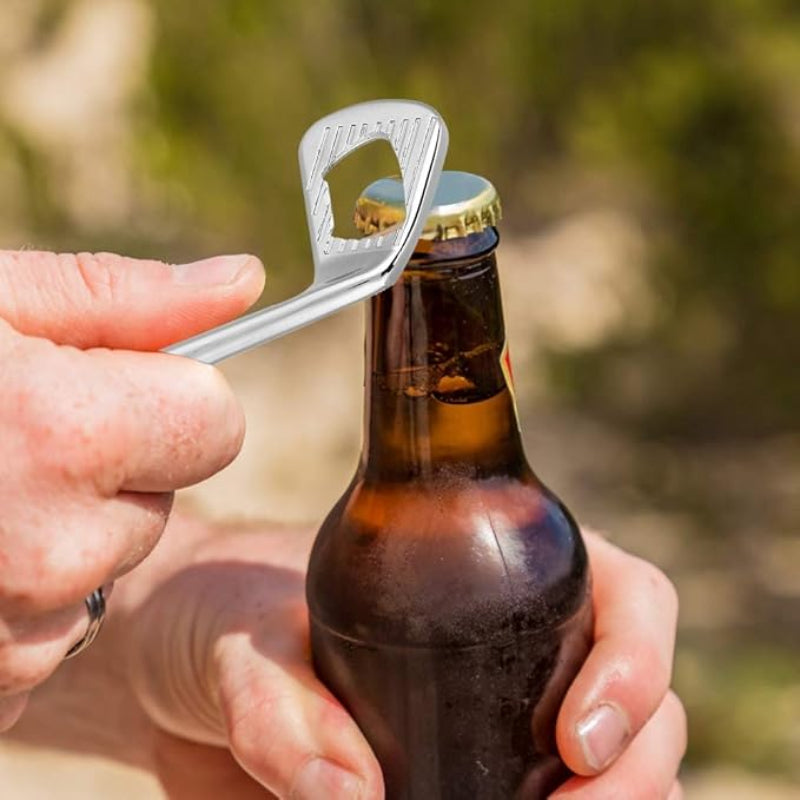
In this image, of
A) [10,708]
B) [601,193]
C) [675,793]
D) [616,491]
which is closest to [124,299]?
[10,708]

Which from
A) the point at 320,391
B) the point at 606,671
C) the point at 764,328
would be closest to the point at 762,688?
the point at 764,328

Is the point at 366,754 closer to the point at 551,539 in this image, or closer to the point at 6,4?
the point at 551,539

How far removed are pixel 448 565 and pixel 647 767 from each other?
24cm

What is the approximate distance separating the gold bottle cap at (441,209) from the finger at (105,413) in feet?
0.39

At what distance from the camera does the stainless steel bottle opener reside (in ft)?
2.01

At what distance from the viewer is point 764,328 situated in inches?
119

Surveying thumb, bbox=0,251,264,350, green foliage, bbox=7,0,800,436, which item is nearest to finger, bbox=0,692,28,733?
thumb, bbox=0,251,264,350

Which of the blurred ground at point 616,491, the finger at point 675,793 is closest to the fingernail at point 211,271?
the finger at point 675,793

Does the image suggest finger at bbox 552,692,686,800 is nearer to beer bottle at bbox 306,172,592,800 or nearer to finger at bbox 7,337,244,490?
beer bottle at bbox 306,172,592,800

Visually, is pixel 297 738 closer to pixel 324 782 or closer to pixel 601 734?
pixel 324 782

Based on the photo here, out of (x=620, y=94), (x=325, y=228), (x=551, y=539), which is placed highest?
(x=325, y=228)

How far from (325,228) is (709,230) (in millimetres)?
2381

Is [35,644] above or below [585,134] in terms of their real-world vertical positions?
above

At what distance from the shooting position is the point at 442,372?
743 millimetres
